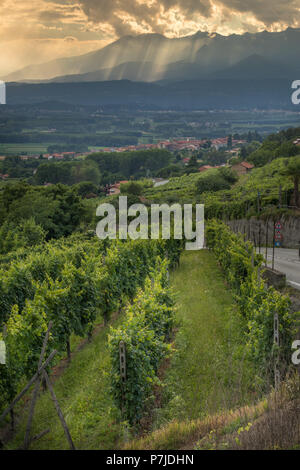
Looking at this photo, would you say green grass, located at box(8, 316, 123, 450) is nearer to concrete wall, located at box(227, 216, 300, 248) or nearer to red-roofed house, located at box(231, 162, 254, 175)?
concrete wall, located at box(227, 216, 300, 248)

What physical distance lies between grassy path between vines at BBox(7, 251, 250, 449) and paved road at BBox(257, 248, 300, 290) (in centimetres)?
478

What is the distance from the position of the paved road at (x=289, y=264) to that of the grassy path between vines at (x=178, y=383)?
15.7ft

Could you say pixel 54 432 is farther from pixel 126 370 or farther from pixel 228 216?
pixel 228 216

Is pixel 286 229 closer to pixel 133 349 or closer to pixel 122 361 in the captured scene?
pixel 133 349

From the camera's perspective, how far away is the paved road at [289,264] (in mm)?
21922

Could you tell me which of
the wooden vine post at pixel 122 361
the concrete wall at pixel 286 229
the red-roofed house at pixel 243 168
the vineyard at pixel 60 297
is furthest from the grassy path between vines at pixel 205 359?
the red-roofed house at pixel 243 168

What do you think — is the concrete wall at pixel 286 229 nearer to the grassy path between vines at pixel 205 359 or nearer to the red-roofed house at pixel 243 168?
the grassy path between vines at pixel 205 359

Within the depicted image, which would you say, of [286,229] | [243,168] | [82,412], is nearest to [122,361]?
[82,412]

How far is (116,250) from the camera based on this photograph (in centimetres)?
1942

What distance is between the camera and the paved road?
71.9 feet

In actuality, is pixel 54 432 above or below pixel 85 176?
below

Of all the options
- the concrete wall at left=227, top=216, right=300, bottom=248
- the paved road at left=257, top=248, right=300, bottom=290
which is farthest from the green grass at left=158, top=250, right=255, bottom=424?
the concrete wall at left=227, top=216, right=300, bottom=248

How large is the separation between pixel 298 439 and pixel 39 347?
279 inches
